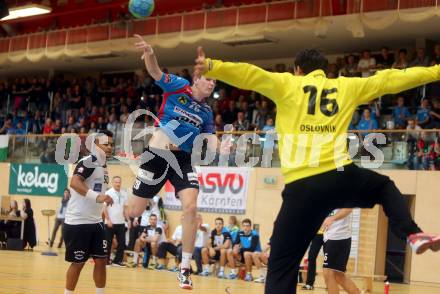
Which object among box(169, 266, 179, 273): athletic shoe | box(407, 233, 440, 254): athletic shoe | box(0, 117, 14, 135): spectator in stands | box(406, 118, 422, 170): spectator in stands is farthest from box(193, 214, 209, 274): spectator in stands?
box(0, 117, 14, 135): spectator in stands

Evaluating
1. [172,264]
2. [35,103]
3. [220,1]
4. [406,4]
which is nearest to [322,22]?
[406,4]

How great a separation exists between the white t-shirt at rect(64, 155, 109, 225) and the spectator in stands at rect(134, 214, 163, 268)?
11.1m

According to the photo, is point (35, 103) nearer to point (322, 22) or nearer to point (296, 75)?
point (322, 22)

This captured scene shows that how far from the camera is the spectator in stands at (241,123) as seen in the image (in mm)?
23942

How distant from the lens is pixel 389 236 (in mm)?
22812

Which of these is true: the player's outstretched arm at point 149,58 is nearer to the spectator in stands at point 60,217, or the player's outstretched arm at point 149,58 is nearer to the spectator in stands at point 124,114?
the spectator in stands at point 60,217

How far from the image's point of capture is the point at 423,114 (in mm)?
20875

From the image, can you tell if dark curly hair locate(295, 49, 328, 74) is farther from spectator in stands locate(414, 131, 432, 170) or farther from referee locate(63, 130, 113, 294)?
spectator in stands locate(414, 131, 432, 170)

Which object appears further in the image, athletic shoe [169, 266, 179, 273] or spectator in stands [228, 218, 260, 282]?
athletic shoe [169, 266, 179, 273]

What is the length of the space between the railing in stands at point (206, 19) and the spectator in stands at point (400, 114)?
2981 millimetres

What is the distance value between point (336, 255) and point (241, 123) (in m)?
13.5

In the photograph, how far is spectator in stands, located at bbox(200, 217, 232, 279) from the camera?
19750 mm

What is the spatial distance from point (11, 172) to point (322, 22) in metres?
14.5

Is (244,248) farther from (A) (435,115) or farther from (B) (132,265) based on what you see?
(A) (435,115)
